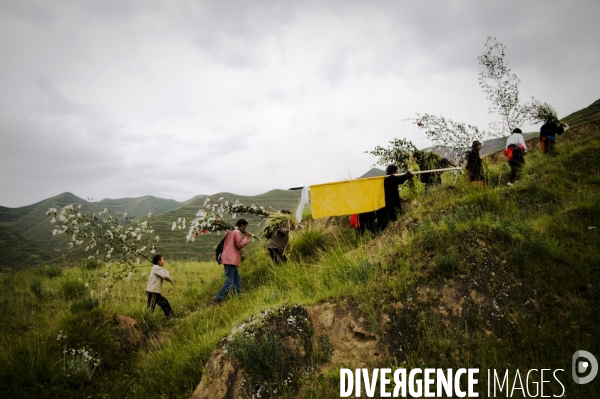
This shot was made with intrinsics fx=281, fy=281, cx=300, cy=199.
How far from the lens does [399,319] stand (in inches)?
172

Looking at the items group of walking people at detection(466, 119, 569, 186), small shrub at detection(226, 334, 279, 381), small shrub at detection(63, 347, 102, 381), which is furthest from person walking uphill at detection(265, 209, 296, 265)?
group of walking people at detection(466, 119, 569, 186)

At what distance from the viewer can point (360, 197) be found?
Answer: 782 centimetres

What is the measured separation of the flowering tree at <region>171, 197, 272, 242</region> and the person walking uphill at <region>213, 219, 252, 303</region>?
1.30 m

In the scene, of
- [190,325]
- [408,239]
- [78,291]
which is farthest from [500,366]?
[78,291]

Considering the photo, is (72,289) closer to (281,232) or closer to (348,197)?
(281,232)

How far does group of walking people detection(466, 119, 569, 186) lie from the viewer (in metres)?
9.07

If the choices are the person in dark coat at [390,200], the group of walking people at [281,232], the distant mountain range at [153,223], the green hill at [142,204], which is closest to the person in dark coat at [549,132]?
the group of walking people at [281,232]

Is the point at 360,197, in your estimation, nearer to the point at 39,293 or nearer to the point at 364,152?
the point at 364,152

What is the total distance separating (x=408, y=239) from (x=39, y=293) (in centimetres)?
1122

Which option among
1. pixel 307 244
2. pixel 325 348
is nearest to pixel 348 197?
pixel 307 244

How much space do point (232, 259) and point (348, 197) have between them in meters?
3.68

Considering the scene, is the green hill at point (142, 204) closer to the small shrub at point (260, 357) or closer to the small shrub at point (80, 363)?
the small shrub at point (80, 363)

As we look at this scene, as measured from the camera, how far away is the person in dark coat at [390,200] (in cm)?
785

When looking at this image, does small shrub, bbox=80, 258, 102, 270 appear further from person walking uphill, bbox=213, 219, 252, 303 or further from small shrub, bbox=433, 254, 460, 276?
small shrub, bbox=433, 254, 460, 276
